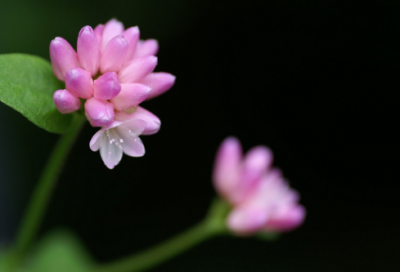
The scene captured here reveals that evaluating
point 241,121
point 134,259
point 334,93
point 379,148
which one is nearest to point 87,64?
point 134,259

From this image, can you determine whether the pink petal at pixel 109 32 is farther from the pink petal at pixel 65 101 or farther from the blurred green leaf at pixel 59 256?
the blurred green leaf at pixel 59 256

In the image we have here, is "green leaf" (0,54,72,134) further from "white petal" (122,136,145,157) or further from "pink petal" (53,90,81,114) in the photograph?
"white petal" (122,136,145,157)

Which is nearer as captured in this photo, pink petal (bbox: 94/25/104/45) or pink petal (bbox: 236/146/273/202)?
pink petal (bbox: 94/25/104/45)

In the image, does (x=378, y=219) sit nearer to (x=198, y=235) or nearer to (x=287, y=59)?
(x=287, y=59)

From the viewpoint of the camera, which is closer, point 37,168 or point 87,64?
point 87,64

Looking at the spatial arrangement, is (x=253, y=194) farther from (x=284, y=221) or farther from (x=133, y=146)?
(x=133, y=146)

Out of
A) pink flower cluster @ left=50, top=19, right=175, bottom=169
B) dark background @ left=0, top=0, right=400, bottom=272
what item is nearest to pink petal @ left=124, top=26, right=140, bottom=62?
pink flower cluster @ left=50, top=19, right=175, bottom=169
